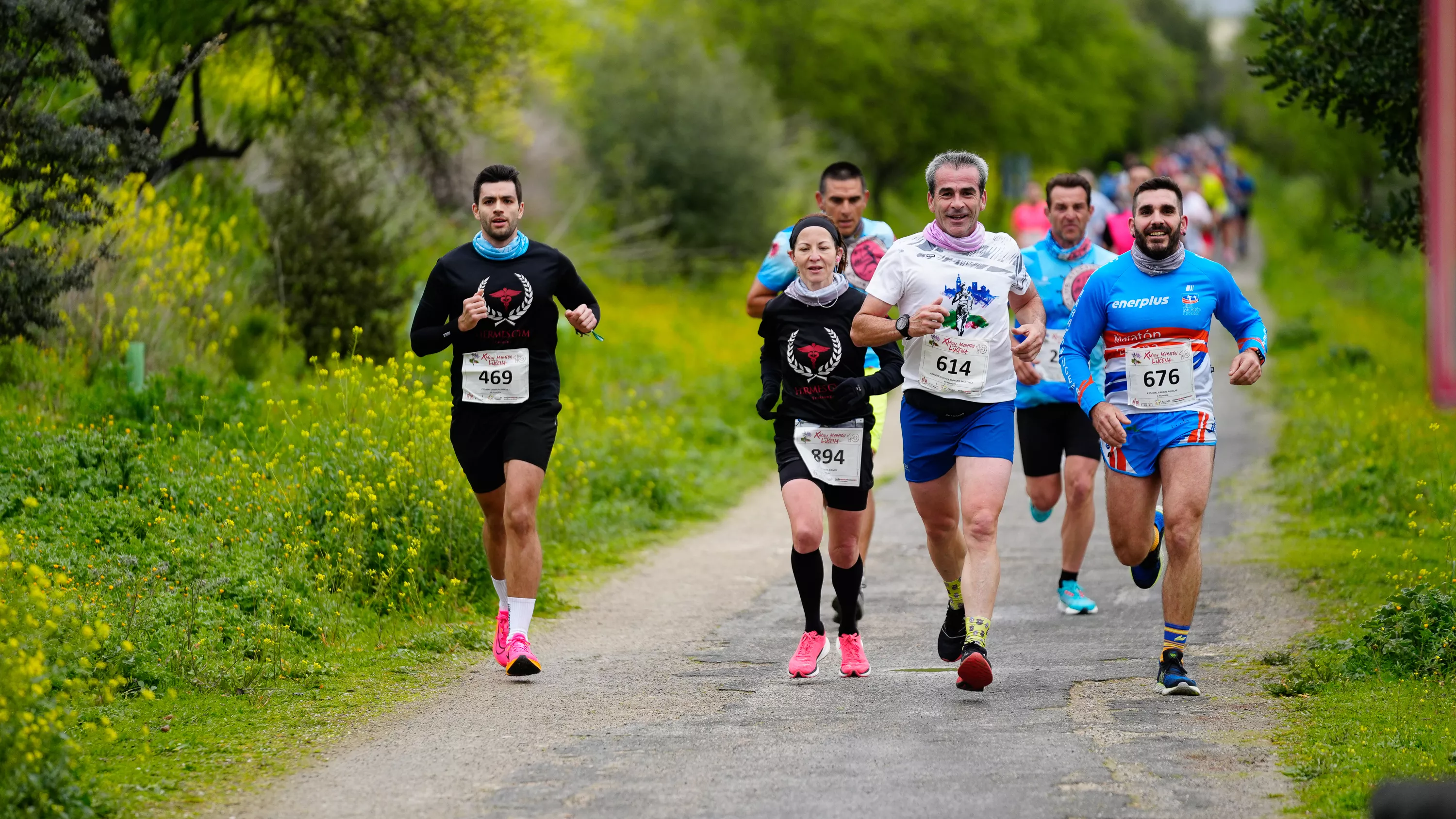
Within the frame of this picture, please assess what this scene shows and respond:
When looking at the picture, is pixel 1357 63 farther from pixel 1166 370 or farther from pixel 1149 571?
pixel 1166 370

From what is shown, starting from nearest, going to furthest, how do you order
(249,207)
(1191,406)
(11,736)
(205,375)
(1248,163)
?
(11,736) → (1191,406) → (205,375) → (249,207) → (1248,163)

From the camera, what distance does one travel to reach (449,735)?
641 cm

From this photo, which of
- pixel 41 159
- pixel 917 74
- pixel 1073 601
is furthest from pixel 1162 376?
pixel 917 74

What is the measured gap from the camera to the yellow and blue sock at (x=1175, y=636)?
6930 mm

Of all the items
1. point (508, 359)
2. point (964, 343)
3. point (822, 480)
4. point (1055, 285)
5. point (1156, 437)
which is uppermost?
point (1055, 285)

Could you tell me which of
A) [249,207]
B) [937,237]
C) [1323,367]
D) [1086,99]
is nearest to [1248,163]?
[1086,99]

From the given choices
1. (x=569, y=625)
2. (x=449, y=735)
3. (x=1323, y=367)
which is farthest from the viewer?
(x=1323, y=367)

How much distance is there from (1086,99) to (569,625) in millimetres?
37608

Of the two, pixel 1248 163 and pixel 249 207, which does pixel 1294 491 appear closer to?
pixel 249 207

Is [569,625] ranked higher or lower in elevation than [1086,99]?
lower

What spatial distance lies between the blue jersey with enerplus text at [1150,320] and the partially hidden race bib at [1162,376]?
2cm

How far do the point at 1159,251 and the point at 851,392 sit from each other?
1453 millimetres

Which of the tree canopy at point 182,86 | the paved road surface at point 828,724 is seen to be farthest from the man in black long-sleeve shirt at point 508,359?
the tree canopy at point 182,86

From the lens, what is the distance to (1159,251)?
7.01m
